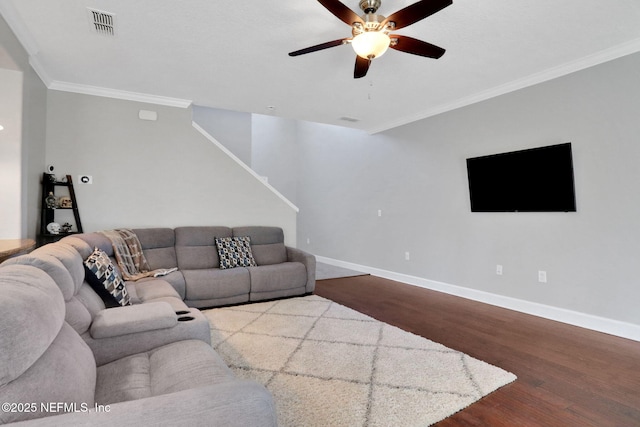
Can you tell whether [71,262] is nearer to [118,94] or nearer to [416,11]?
[416,11]

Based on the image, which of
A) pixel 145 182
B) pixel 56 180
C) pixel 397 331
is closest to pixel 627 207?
pixel 397 331

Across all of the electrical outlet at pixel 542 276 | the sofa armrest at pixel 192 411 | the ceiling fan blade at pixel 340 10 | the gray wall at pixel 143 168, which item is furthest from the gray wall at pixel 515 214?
the sofa armrest at pixel 192 411

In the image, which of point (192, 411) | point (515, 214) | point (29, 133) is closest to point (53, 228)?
point (29, 133)

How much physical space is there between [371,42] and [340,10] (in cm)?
28

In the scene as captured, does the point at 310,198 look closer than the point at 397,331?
No

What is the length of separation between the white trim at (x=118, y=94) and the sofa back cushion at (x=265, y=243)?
1.84m

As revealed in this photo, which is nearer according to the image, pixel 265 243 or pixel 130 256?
pixel 130 256

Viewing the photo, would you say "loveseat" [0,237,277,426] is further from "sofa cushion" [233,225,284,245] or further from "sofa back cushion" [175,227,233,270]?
"sofa cushion" [233,225,284,245]

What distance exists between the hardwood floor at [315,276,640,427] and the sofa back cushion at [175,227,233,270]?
1.49 meters

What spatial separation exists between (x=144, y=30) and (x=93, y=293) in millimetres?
2051

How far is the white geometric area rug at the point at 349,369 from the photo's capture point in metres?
1.82

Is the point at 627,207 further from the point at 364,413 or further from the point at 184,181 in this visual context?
the point at 184,181

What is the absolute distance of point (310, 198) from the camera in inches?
290

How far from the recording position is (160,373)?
4.67 ft
